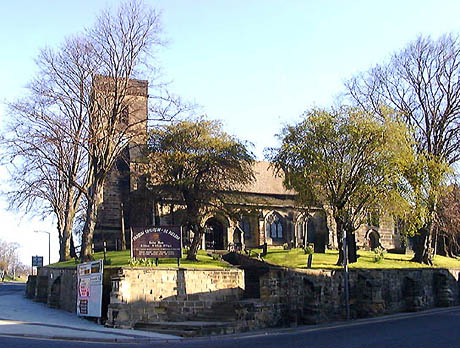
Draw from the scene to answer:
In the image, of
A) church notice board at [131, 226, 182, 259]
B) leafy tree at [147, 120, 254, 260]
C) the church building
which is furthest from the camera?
the church building

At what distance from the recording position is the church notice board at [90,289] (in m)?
24.7

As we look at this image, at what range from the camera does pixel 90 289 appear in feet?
84.0

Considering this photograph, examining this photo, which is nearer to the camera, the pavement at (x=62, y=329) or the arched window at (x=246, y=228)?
the pavement at (x=62, y=329)

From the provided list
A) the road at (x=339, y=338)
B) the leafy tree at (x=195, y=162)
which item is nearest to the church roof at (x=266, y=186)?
the leafy tree at (x=195, y=162)

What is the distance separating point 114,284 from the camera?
24.0 meters

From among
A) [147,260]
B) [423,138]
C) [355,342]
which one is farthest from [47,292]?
[423,138]

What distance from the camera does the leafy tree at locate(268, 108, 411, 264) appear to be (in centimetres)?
3316

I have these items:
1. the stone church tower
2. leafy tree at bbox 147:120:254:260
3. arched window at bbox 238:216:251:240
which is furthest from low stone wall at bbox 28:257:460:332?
arched window at bbox 238:216:251:240

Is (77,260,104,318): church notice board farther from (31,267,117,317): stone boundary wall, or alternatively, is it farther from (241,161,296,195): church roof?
(241,161,296,195): church roof

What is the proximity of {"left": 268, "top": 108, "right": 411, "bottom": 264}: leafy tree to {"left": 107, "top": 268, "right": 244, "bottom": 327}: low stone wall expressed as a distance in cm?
939

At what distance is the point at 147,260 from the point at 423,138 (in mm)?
23640

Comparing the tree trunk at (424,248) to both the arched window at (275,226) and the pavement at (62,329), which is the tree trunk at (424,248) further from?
the pavement at (62,329)

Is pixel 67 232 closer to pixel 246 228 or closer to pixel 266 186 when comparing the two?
pixel 246 228

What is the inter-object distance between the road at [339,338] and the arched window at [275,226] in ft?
86.2
